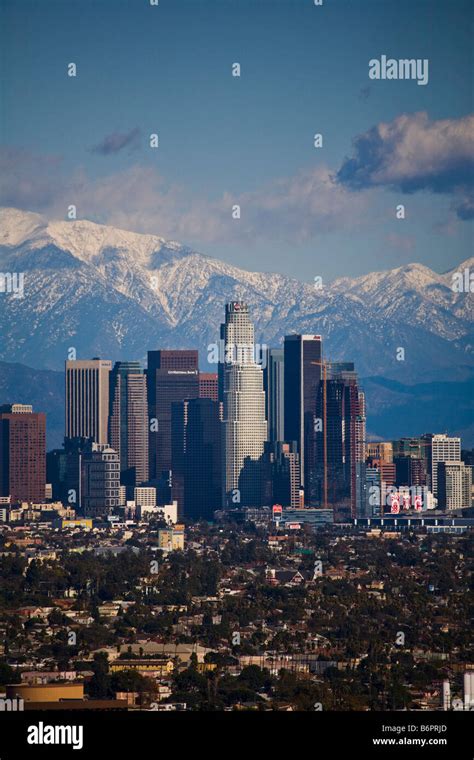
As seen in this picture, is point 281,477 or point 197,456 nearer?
point 281,477

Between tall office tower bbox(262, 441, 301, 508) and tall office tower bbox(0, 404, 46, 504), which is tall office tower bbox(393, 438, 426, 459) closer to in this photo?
tall office tower bbox(262, 441, 301, 508)

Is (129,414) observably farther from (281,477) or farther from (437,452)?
(437,452)

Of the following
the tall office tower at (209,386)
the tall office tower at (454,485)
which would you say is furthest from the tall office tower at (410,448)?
the tall office tower at (209,386)

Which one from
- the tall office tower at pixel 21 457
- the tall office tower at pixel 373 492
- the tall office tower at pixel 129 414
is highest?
the tall office tower at pixel 129 414

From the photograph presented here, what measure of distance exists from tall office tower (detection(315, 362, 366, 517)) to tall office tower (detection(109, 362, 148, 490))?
535 inches

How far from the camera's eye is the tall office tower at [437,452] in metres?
162

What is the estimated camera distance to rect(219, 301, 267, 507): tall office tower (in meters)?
165

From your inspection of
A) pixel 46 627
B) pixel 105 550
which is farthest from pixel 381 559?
pixel 46 627

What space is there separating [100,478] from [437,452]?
917 inches

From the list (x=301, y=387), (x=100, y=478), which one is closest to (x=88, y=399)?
(x=301, y=387)

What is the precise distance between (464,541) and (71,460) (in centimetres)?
4457

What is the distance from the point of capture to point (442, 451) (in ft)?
541

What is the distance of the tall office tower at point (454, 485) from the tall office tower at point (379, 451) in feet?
13.4

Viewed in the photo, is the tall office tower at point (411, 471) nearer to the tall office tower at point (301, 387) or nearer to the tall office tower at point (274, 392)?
the tall office tower at point (301, 387)
